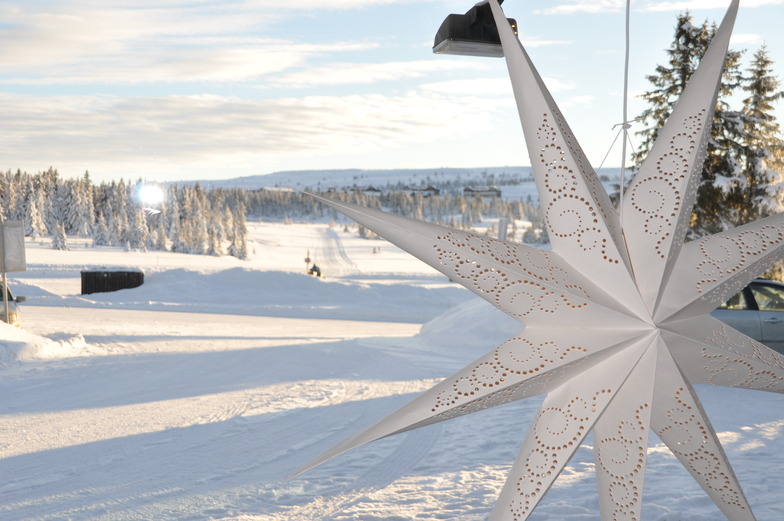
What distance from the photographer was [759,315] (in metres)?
12.3

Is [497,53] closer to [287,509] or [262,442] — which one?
[287,509]

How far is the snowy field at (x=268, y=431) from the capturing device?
281 inches

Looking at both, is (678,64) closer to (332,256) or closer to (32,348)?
(32,348)

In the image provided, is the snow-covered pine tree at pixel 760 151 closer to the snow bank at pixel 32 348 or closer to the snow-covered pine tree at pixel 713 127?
the snow-covered pine tree at pixel 713 127

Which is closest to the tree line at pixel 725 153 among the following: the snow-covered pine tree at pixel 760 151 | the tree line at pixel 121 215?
the snow-covered pine tree at pixel 760 151

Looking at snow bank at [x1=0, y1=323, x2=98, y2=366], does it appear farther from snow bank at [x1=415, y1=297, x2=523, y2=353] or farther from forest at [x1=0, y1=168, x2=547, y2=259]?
forest at [x1=0, y1=168, x2=547, y2=259]

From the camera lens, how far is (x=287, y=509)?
7.07m

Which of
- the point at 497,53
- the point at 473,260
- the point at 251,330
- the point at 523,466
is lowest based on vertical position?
the point at 251,330

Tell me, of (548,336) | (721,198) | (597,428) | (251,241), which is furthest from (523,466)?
(251,241)

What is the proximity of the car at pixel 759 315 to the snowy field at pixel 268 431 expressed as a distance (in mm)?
1020

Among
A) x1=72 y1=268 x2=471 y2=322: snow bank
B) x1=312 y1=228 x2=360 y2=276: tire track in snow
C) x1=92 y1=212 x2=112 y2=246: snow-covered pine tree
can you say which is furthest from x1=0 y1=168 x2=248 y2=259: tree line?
x1=72 y1=268 x2=471 y2=322: snow bank

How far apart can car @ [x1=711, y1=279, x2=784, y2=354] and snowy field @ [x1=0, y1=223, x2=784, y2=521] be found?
1.02m

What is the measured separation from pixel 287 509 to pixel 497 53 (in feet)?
16.5

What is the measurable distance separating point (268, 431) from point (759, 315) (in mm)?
8587
